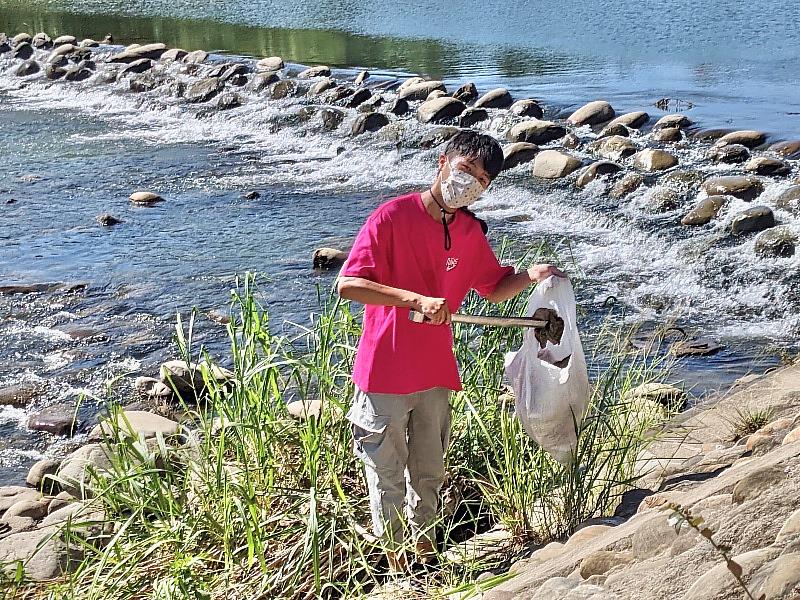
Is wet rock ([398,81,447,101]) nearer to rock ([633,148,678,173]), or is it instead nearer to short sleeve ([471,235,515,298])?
rock ([633,148,678,173])

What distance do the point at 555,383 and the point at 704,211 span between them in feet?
20.5

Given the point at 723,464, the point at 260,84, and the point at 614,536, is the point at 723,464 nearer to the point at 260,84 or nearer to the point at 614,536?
the point at 614,536

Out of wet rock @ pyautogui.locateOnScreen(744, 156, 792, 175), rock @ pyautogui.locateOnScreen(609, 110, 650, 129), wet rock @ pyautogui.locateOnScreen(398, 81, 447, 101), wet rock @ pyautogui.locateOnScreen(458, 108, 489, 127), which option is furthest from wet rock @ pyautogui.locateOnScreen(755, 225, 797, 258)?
wet rock @ pyautogui.locateOnScreen(398, 81, 447, 101)

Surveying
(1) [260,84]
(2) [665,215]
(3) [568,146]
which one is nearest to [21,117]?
(1) [260,84]

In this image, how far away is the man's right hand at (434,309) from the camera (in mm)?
3156

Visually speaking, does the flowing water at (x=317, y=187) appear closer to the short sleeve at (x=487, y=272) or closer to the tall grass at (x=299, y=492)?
the tall grass at (x=299, y=492)

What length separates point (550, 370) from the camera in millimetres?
3635

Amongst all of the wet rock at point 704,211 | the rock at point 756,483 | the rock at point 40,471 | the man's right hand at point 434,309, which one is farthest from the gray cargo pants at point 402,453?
the wet rock at point 704,211

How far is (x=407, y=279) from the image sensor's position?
3.46m

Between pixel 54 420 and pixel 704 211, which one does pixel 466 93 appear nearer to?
pixel 704 211

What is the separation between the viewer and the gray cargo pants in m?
3.49

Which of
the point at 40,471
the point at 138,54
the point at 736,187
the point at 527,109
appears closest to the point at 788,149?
the point at 736,187

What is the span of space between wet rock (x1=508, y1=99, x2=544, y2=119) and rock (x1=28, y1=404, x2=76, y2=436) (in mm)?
7918

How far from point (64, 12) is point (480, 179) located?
25.2 m
